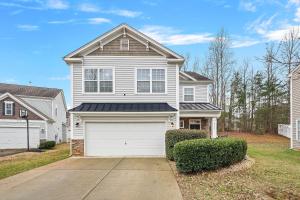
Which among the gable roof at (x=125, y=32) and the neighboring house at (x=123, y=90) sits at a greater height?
the gable roof at (x=125, y=32)

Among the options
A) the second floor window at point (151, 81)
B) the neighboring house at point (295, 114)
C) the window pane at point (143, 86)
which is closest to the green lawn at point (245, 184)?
the second floor window at point (151, 81)

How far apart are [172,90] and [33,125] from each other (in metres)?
20.9

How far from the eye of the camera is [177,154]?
41.2 ft

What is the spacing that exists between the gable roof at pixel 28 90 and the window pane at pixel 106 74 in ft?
79.3

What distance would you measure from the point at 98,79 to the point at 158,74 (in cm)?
350

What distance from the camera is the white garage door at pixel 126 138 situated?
20.4 m

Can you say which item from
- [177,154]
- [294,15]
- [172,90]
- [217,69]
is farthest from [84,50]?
[217,69]

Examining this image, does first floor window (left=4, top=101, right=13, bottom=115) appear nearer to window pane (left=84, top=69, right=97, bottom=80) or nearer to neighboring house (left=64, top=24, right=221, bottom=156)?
neighboring house (left=64, top=24, right=221, bottom=156)

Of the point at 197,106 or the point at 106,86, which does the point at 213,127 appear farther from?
the point at 106,86

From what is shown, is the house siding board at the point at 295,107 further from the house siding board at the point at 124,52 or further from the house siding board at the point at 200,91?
the house siding board at the point at 124,52

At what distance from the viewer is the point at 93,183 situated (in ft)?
35.8

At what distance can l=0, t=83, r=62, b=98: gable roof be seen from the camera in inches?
1652

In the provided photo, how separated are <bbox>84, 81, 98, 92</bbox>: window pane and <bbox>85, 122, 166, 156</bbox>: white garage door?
6.48ft

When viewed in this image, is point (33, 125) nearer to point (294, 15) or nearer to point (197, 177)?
point (197, 177)
